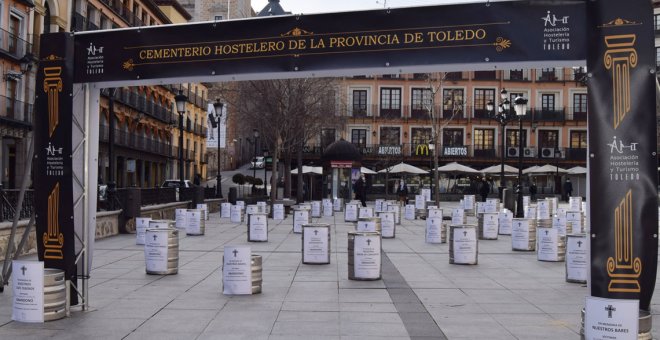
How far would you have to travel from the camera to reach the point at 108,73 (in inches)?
338

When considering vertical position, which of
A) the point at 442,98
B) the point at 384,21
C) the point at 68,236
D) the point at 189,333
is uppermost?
the point at 442,98

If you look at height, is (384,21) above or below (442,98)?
below

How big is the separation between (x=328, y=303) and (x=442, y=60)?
3780 millimetres

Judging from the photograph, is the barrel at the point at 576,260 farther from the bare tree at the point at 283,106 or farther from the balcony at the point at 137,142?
the balcony at the point at 137,142

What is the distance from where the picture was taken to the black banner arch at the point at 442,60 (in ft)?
20.6

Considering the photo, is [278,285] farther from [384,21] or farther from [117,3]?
[117,3]

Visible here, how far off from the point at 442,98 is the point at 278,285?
52127mm

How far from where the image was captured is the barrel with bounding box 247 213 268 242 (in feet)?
59.6

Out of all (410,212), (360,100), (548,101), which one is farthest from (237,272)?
(548,101)

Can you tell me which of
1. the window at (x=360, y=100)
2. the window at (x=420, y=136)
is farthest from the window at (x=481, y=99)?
the window at (x=360, y=100)

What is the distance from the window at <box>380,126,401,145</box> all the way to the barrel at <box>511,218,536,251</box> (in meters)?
44.4

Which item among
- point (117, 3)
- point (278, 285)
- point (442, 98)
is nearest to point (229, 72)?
point (278, 285)

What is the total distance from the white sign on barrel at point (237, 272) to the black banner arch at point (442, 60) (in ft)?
7.46

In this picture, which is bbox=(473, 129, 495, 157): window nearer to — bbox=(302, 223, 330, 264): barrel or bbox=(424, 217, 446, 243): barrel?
bbox=(424, 217, 446, 243): barrel
